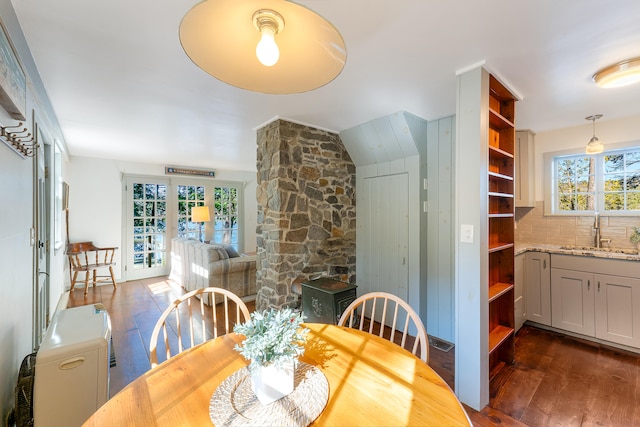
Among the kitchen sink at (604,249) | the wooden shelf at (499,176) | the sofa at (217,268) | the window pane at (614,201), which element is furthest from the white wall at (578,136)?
the sofa at (217,268)

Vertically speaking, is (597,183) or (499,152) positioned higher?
(499,152)

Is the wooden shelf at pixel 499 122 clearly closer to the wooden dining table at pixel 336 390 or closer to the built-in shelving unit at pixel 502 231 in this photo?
the built-in shelving unit at pixel 502 231

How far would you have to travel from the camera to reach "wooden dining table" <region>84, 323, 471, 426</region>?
81cm

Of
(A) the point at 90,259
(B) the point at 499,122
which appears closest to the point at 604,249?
(B) the point at 499,122

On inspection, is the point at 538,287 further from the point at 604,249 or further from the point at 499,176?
the point at 499,176

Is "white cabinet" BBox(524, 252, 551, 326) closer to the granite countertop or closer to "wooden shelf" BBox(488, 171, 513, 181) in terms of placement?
the granite countertop

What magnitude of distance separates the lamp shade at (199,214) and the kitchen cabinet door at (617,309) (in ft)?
19.5

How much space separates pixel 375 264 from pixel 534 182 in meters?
2.29

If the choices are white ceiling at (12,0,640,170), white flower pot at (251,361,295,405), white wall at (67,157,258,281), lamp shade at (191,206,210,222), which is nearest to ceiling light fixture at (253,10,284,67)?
white ceiling at (12,0,640,170)

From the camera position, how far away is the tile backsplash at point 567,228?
283 centimetres

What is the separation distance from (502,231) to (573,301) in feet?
4.26

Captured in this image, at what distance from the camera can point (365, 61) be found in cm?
179

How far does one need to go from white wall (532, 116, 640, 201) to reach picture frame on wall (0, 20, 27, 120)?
4738 millimetres

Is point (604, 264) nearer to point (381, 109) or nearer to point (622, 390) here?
point (622, 390)
